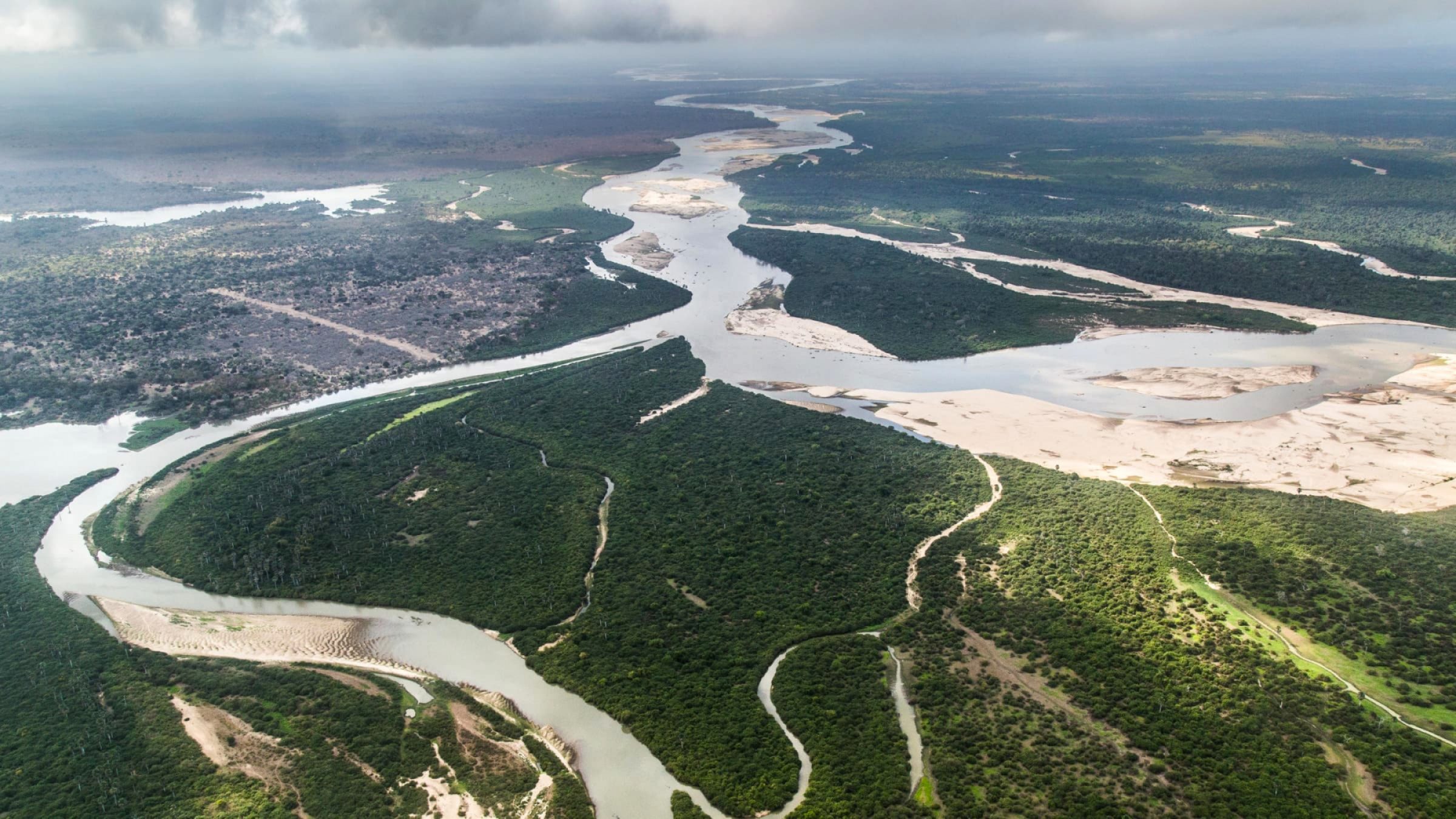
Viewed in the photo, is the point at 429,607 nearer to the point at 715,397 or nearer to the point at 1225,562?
the point at 715,397

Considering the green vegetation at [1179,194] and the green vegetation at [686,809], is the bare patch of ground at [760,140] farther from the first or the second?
the green vegetation at [686,809]

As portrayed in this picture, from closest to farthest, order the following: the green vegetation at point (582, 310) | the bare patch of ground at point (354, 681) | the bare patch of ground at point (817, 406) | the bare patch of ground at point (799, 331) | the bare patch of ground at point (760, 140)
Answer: the bare patch of ground at point (354, 681)
the bare patch of ground at point (817, 406)
the bare patch of ground at point (799, 331)
the green vegetation at point (582, 310)
the bare patch of ground at point (760, 140)

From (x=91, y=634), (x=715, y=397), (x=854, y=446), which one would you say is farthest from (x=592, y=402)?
(x=91, y=634)

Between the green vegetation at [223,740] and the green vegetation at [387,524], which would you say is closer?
the green vegetation at [223,740]

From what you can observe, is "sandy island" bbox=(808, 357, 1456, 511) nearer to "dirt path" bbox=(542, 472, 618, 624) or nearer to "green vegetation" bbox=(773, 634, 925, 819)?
"dirt path" bbox=(542, 472, 618, 624)

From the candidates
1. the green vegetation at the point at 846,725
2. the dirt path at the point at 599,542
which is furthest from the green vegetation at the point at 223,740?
the green vegetation at the point at 846,725

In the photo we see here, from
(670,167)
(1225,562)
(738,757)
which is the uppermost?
(670,167)

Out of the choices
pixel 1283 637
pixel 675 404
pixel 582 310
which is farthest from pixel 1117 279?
pixel 1283 637
